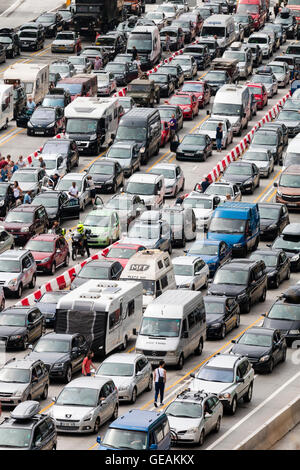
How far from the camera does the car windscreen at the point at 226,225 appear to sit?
5947cm

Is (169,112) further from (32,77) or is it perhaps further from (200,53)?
(200,53)

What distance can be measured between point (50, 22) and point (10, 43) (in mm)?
8802

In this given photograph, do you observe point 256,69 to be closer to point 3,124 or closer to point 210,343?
point 3,124

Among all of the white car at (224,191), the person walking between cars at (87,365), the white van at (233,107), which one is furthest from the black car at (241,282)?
the white van at (233,107)

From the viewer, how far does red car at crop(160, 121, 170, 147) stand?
247 feet

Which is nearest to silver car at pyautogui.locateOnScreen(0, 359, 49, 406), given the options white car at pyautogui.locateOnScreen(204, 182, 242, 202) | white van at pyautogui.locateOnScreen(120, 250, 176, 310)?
white van at pyautogui.locateOnScreen(120, 250, 176, 310)

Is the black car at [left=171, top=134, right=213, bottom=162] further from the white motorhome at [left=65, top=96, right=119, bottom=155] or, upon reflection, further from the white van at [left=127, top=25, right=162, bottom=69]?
the white van at [left=127, top=25, right=162, bottom=69]

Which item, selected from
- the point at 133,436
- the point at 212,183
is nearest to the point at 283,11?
the point at 212,183

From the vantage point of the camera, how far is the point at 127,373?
43562 mm

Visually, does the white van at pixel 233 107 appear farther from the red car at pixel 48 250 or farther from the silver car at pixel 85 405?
the silver car at pixel 85 405

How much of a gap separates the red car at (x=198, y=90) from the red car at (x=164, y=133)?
6.84 m

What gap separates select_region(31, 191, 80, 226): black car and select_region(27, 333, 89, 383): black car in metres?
16.3

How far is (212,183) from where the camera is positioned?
214 ft

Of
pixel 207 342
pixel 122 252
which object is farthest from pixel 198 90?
pixel 207 342
